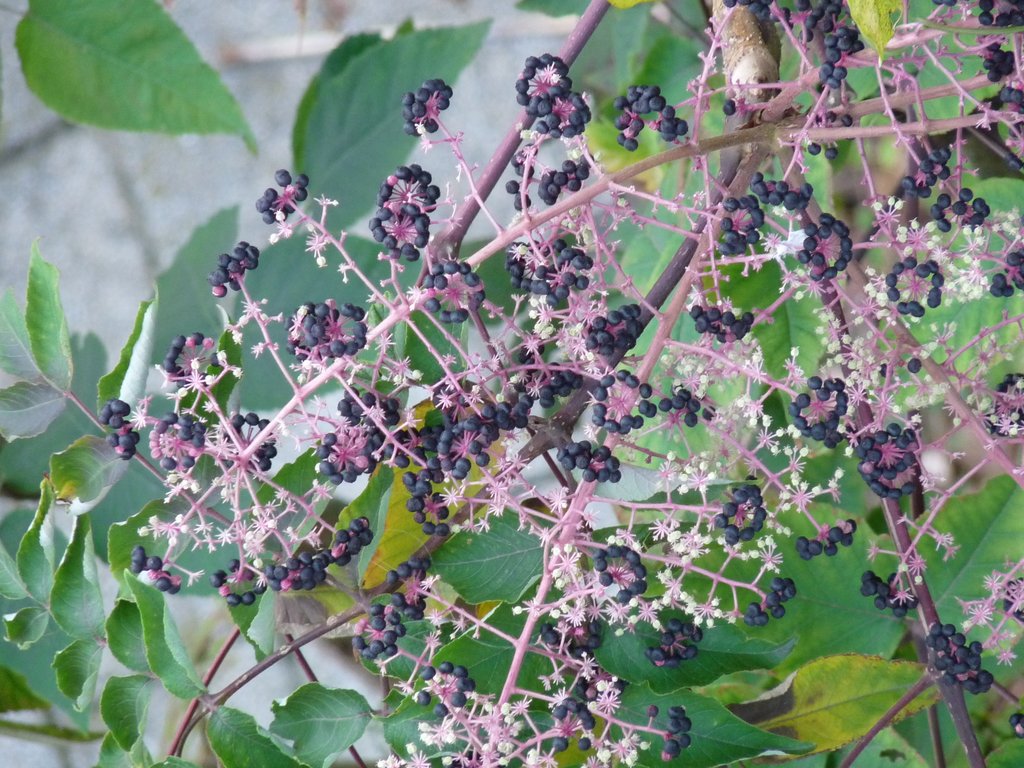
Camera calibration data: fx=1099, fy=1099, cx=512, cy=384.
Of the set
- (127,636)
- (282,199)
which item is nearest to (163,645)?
(127,636)

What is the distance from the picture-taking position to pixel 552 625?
0.64 m

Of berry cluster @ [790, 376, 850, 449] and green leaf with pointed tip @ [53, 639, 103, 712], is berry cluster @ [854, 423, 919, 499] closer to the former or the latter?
berry cluster @ [790, 376, 850, 449]

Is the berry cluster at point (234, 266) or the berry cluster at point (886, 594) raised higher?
the berry cluster at point (234, 266)

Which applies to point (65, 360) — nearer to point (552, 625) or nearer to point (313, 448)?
point (313, 448)

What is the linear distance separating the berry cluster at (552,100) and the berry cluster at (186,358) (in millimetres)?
221

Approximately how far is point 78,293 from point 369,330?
4.48 ft

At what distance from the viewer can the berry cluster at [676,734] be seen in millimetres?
608

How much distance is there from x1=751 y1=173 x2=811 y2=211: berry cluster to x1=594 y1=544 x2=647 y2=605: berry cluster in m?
0.20

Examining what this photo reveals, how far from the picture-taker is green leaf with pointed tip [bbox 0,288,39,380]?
70cm

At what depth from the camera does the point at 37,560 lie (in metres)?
0.73

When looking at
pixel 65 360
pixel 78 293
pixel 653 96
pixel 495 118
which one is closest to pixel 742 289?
pixel 653 96

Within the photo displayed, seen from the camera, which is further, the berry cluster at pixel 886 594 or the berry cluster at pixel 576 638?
the berry cluster at pixel 886 594

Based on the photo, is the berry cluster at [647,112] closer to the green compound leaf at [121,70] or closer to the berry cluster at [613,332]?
the berry cluster at [613,332]

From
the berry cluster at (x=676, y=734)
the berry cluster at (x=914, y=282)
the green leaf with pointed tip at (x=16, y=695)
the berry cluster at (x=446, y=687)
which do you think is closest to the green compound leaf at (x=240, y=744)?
the berry cluster at (x=446, y=687)
